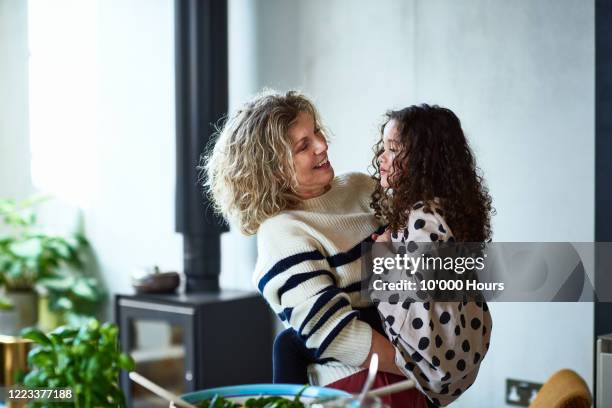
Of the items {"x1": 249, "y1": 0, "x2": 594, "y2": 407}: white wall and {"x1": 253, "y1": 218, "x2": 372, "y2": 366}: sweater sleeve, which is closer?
{"x1": 253, "y1": 218, "x2": 372, "y2": 366}: sweater sleeve

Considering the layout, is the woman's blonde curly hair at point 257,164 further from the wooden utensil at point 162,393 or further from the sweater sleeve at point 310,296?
the wooden utensil at point 162,393

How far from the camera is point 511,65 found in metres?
3.41

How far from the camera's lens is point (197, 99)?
4.09 metres

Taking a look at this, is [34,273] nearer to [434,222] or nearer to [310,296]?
[310,296]

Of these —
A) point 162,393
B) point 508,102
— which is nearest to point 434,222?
point 162,393

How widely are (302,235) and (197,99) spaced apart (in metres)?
2.55

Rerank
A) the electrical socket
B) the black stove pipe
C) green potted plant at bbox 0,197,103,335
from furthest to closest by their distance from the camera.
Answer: green potted plant at bbox 0,197,103,335, the black stove pipe, the electrical socket

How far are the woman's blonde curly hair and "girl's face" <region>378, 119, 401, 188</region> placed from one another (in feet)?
0.80

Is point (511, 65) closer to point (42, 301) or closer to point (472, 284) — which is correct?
point (472, 284)

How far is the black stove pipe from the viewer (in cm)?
410

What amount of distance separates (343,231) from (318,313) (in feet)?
0.74

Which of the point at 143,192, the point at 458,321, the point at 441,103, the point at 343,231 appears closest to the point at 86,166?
the point at 143,192

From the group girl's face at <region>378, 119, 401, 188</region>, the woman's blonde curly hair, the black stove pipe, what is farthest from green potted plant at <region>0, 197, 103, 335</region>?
girl's face at <region>378, 119, 401, 188</region>

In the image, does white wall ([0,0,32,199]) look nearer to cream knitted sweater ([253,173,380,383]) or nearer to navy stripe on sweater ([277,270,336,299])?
cream knitted sweater ([253,173,380,383])
